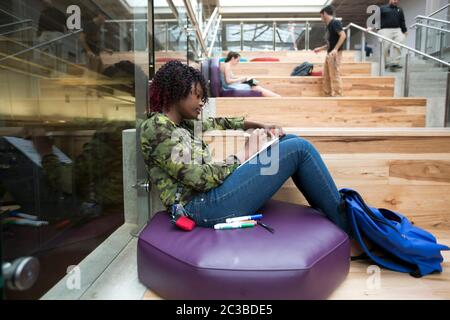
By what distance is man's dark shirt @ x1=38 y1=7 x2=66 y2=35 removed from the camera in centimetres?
163

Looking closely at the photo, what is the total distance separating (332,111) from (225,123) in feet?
5.16

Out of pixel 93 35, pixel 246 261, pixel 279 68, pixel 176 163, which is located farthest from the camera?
pixel 279 68

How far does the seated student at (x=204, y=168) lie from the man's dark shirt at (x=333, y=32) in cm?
321

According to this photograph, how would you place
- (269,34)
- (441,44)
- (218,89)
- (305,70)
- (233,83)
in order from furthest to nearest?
1. (269,34)
2. (305,70)
3. (441,44)
4. (233,83)
5. (218,89)

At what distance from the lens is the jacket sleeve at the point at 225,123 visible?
1944 mm

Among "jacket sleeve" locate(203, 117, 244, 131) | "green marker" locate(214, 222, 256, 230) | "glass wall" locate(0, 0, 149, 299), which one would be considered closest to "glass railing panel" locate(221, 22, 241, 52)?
"glass wall" locate(0, 0, 149, 299)

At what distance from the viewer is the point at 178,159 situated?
1.37m

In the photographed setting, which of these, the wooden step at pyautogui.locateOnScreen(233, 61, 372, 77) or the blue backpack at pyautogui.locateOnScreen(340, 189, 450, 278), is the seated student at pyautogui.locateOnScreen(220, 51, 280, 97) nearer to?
the wooden step at pyautogui.locateOnScreen(233, 61, 372, 77)

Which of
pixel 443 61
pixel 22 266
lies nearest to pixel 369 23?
pixel 443 61

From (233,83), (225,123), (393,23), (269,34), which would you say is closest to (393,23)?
(393,23)

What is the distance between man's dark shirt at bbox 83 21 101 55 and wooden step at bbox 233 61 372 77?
3.65 m

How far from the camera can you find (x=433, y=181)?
1.93 m

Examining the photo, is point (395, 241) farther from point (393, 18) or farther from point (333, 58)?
point (393, 18)

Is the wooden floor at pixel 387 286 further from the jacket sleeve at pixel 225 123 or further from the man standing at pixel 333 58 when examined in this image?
the man standing at pixel 333 58
